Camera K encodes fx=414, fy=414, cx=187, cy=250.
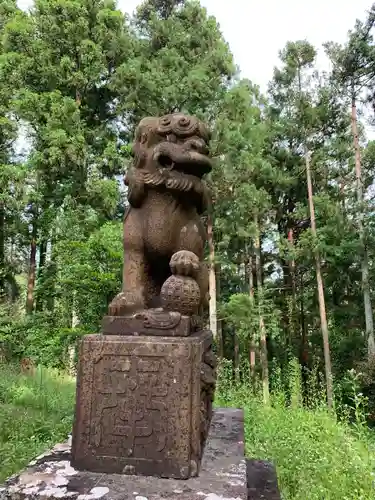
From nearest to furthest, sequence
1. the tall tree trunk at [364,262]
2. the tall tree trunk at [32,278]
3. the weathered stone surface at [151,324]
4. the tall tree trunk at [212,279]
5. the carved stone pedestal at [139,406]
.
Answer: the carved stone pedestal at [139,406], the weathered stone surface at [151,324], the tall tree trunk at [212,279], the tall tree trunk at [364,262], the tall tree trunk at [32,278]

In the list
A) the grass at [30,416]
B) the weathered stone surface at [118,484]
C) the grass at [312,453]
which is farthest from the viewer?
the grass at [30,416]

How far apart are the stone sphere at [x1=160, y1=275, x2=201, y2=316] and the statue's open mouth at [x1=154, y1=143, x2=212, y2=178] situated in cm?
69

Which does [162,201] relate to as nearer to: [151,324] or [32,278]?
[151,324]

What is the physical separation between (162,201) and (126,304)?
2.20 ft

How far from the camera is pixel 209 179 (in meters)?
11.3

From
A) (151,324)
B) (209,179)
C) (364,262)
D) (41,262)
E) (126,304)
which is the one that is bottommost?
(151,324)

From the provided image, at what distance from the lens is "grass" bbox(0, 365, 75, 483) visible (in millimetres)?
3955

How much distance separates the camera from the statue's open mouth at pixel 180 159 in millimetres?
2451

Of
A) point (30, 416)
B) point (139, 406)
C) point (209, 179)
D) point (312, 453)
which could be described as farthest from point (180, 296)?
point (209, 179)

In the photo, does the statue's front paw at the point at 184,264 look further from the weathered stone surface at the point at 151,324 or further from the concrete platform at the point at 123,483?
the concrete platform at the point at 123,483

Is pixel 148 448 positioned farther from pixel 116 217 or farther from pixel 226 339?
pixel 226 339

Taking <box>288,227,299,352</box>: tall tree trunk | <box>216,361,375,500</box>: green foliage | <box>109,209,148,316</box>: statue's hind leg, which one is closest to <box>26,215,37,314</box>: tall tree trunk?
<box>288,227,299,352</box>: tall tree trunk

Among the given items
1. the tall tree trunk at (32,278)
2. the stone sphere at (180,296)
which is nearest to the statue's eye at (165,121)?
the stone sphere at (180,296)

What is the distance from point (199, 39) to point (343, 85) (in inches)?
187
